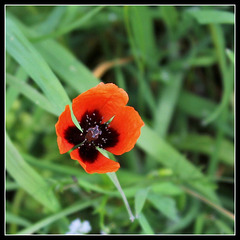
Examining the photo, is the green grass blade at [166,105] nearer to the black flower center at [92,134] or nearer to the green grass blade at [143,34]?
the green grass blade at [143,34]

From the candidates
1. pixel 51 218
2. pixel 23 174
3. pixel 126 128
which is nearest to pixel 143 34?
pixel 126 128

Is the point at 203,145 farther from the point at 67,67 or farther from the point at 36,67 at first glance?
the point at 36,67

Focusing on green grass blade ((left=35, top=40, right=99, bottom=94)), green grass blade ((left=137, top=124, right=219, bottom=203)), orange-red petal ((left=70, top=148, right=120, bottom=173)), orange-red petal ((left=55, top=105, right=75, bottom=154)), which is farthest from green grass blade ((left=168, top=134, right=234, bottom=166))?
orange-red petal ((left=55, top=105, right=75, bottom=154))

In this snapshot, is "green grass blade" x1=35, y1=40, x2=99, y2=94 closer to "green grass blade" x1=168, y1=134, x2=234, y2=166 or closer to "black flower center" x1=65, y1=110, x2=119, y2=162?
"black flower center" x1=65, y1=110, x2=119, y2=162

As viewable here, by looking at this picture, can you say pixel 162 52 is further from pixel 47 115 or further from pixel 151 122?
pixel 47 115

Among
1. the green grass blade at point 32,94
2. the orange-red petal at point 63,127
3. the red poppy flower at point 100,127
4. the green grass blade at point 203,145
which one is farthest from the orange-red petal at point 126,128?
the green grass blade at point 203,145

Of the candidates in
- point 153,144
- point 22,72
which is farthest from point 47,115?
point 153,144
